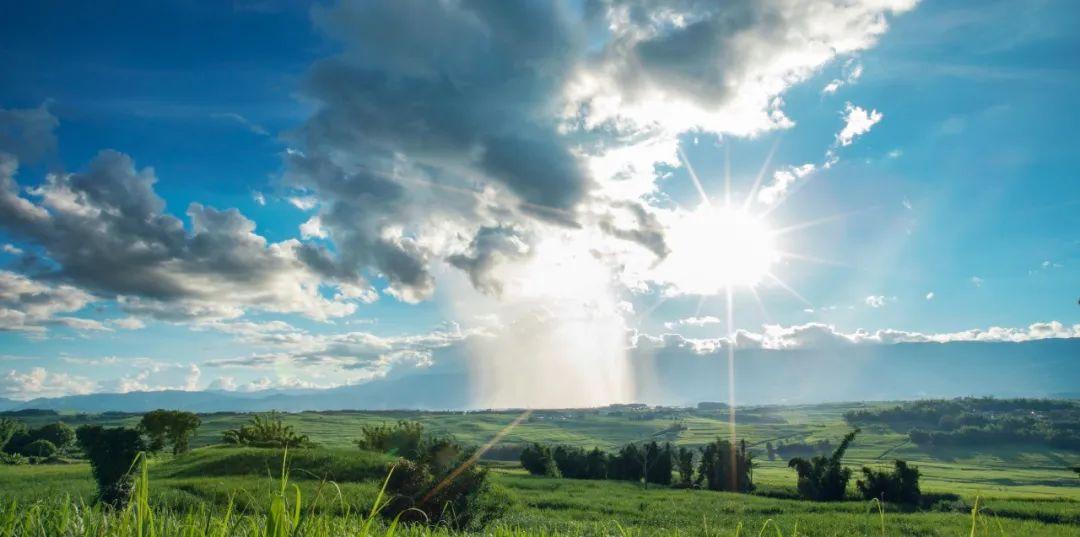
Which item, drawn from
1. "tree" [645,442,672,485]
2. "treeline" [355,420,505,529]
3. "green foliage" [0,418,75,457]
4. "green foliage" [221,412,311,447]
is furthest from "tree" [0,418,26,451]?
"treeline" [355,420,505,529]

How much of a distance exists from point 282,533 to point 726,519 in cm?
6045

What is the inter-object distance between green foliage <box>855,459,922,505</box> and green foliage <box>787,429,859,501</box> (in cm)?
413

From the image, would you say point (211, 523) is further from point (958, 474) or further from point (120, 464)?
point (958, 474)

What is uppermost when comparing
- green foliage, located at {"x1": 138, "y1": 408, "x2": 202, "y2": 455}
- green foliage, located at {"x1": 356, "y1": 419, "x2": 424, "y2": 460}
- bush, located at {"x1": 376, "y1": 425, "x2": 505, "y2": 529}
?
bush, located at {"x1": 376, "y1": 425, "x2": 505, "y2": 529}

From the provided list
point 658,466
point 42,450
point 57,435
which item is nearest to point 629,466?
point 658,466

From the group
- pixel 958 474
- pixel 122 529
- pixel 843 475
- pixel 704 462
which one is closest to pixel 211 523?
pixel 122 529

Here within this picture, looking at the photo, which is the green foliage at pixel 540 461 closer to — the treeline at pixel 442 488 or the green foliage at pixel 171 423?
the green foliage at pixel 171 423

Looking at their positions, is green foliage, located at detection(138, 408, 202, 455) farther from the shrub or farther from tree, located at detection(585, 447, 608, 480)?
the shrub

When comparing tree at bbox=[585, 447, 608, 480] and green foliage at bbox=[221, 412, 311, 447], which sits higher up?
green foliage at bbox=[221, 412, 311, 447]

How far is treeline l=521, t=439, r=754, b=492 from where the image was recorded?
99188 mm

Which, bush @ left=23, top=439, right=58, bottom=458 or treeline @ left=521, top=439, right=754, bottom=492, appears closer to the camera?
treeline @ left=521, top=439, right=754, bottom=492

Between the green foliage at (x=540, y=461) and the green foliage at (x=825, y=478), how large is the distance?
41274 millimetres

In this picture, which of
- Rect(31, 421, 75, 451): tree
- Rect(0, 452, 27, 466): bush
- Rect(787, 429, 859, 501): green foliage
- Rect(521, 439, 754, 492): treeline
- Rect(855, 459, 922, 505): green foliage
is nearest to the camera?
Rect(855, 459, 922, 505): green foliage

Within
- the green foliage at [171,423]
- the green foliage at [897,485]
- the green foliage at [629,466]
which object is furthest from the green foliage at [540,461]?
the green foliage at [171,423]
